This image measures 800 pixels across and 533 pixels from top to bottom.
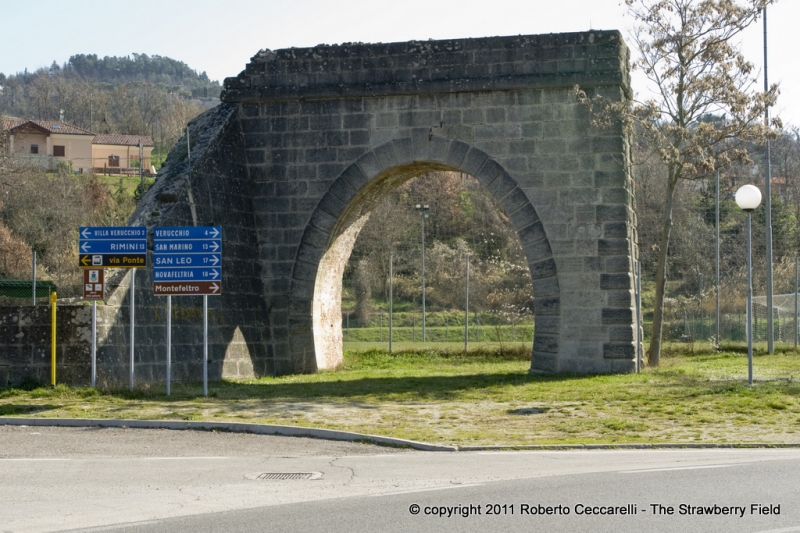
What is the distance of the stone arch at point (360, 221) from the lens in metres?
17.9

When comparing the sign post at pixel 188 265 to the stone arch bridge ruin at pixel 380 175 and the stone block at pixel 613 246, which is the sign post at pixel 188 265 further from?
the stone block at pixel 613 246

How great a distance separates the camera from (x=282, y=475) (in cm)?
862

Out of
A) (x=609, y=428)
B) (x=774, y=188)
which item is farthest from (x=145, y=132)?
(x=609, y=428)

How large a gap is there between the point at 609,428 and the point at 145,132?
3763 inches

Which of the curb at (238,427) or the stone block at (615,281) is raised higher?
the stone block at (615,281)

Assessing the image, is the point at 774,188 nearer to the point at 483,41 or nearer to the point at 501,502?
the point at 483,41

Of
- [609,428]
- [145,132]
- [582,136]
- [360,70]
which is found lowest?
[609,428]

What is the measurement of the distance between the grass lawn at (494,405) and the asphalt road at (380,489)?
1.32 m

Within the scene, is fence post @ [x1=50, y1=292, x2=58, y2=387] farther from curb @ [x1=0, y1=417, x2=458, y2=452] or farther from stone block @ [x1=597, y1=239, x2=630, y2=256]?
stone block @ [x1=597, y1=239, x2=630, y2=256]

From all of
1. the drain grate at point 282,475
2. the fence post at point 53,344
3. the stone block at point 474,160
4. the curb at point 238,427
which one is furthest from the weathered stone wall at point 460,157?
the drain grate at point 282,475

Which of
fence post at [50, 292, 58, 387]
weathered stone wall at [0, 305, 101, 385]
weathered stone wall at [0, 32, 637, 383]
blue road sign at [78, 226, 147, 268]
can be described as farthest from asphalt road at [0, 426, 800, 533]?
weathered stone wall at [0, 32, 637, 383]

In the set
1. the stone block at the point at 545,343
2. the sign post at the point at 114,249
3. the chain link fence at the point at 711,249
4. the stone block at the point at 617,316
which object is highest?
the chain link fence at the point at 711,249

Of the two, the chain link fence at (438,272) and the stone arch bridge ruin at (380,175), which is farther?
the chain link fence at (438,272)

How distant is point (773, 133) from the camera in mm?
20375
